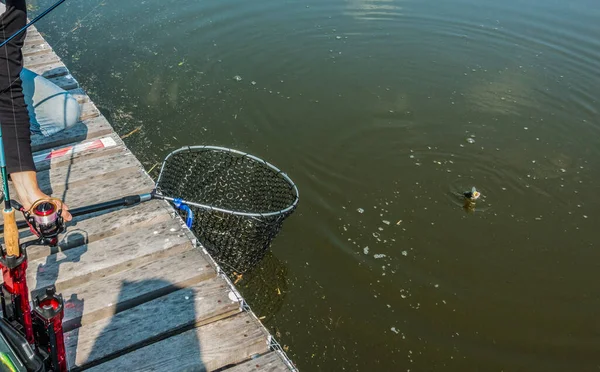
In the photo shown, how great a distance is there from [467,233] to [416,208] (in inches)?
20.9

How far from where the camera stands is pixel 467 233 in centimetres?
521

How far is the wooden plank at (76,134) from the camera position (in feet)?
16.0

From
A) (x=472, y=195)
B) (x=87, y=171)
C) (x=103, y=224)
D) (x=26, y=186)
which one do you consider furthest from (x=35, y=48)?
(x=472, y=195)

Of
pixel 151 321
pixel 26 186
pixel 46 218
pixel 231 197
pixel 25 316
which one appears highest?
pixel 46 218

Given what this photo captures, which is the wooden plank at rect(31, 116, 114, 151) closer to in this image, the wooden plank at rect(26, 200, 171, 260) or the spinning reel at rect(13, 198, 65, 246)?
the wooden plank at rect(26, 200, 171, 260)

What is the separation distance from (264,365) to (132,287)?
99cm

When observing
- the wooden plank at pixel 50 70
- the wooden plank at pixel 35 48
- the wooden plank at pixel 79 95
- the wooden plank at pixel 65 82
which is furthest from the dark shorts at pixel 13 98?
the wooden plank at pixel 35 48

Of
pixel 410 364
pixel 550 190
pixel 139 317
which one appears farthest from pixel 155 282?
pixel 550 190

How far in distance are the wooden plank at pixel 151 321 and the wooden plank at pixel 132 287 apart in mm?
48

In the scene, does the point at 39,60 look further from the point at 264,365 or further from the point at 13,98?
the point at 264,365

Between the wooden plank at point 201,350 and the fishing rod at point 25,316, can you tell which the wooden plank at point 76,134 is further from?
the wooden plank at point 201,350

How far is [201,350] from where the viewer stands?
317cm

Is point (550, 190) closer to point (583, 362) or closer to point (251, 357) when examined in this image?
point (583, 362)

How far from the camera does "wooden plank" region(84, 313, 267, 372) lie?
10.0 ft
